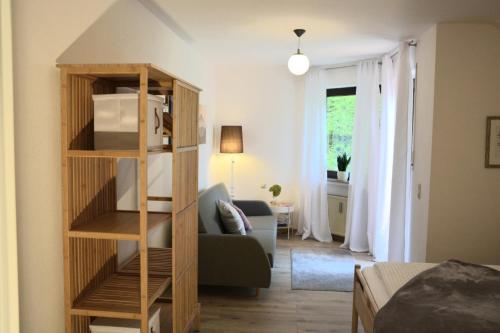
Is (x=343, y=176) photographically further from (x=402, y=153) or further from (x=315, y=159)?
(x=402, y=153)

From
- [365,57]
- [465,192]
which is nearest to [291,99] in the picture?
[365,57]

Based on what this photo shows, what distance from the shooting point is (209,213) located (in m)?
3.93

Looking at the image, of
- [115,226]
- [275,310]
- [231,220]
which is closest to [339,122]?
[231,220]

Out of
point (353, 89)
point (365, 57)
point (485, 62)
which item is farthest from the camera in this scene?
point (353, 89)

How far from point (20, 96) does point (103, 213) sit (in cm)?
87

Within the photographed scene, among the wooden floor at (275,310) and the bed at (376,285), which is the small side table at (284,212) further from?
the bed at (376,285)

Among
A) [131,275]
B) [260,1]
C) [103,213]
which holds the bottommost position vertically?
[131,275]

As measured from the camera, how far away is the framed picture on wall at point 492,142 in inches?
129

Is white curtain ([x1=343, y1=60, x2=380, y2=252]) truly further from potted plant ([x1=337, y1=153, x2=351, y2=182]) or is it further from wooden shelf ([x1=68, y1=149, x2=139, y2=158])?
wooden shelf ([x1=68, y1=149, x2=139, y2=158])

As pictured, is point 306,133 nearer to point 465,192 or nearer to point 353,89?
point 353,89

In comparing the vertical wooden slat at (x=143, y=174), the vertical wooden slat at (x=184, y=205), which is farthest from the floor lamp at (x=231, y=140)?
the vertical wooden slat at (x=143, y=174)

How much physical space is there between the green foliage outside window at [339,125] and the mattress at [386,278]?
3.03 metres

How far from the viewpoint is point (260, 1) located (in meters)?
2.82

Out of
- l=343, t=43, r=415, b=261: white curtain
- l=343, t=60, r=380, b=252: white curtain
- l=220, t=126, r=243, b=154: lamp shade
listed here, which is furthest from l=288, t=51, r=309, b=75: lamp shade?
l=220, t=126, r=243, b=154: lamp shade
